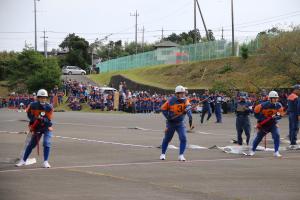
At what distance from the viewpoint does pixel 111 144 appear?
69.3 feet

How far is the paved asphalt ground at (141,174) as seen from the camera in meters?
10.9

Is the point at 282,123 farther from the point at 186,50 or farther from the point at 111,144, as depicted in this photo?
the point at 186,50

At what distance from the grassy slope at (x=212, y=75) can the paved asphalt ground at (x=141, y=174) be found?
1046 inches

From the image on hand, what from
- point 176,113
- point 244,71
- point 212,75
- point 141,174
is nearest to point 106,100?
point 212,75

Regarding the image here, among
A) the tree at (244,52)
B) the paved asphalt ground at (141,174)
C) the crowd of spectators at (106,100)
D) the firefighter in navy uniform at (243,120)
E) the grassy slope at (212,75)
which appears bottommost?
the paved asphalt ground at (141,174)

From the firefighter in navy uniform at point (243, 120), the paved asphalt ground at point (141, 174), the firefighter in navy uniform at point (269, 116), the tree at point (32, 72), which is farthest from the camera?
the tree at point (32, 72)

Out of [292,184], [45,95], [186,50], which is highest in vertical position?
[186,50]

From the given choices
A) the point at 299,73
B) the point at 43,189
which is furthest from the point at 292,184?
the point at 299,73

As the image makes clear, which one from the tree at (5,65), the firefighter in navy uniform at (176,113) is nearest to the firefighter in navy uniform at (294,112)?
the firefighter in navy uniform at (176,113)

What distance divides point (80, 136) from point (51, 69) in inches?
1440

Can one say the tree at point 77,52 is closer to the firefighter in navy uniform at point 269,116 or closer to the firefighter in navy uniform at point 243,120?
the firefighter in navy uniform at point 243,120

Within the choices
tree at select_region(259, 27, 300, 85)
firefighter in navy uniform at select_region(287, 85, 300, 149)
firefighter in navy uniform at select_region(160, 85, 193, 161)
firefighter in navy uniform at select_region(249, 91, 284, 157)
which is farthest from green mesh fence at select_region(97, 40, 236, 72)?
firefighter in navy uniform at select_region(160, 85, 193, 161)

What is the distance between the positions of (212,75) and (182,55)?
12.0 m

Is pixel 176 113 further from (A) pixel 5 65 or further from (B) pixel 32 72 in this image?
(A) pixel 5 65
